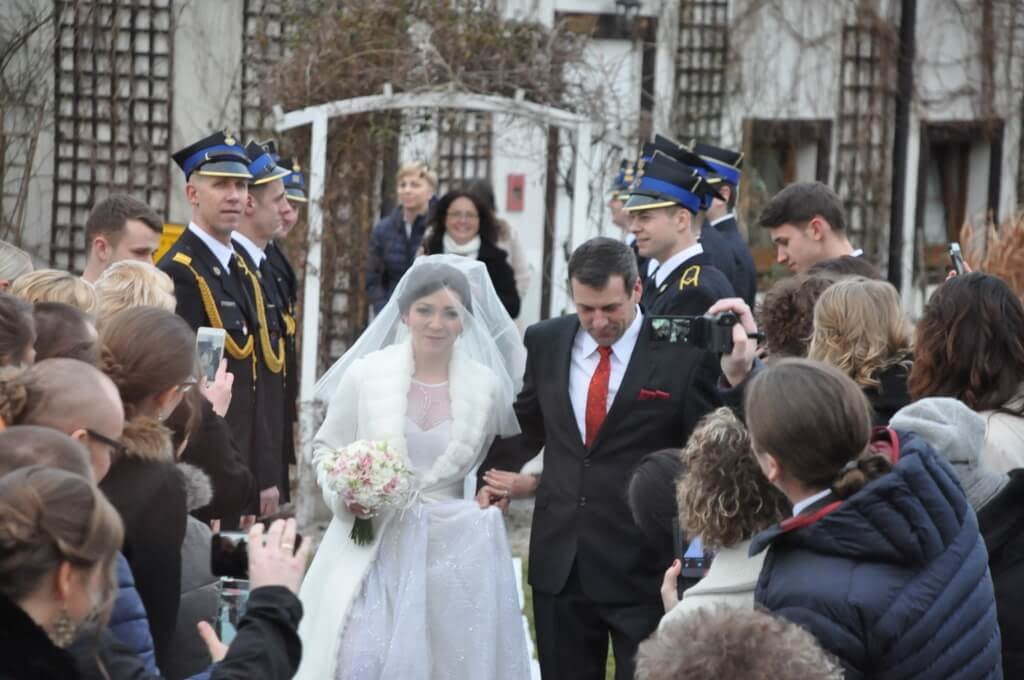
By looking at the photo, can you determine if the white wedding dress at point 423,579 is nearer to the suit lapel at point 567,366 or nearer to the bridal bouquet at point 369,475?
the bridal bouquet at point 369,475

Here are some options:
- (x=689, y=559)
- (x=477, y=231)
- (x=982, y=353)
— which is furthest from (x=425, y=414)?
(x=477, y=231)

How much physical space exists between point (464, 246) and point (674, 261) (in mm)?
3520

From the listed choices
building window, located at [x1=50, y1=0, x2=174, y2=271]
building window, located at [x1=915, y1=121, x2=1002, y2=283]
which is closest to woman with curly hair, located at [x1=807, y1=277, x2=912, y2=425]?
building window, located at [x1=50, y1=0, x2=174, y2=271]

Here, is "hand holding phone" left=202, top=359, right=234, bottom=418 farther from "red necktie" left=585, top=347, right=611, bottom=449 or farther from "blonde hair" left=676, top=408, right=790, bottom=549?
"blonde hair" left=676, top=408, right=790, bottom=549

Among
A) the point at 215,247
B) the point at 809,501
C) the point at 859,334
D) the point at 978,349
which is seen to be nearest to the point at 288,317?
the point at 215,247

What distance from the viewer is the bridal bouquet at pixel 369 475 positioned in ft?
16.6

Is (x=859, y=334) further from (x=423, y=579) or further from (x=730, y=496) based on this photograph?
(x=423, y=579)

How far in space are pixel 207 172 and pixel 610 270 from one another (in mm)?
2289

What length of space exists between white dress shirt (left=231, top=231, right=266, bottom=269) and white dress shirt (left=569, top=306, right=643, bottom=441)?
7.56 feet

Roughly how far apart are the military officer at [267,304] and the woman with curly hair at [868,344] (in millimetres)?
2848

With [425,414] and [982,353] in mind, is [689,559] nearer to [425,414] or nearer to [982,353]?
[982,353]

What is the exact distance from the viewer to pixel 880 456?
10.4 feet

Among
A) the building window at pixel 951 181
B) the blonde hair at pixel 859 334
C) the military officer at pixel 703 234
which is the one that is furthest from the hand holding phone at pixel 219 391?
the building window at pixel 951 181

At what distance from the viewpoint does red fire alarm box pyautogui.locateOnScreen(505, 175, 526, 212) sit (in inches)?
527
